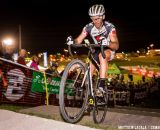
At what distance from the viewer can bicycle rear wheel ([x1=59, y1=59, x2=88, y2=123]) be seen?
486 centimetres

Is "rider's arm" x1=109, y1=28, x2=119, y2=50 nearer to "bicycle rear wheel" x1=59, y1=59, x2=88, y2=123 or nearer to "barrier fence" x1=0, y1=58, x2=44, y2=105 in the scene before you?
"bicycle rear wheel" x1=59, y1=59, x2=88, y2=123

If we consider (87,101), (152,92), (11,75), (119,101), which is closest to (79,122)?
(87,101)

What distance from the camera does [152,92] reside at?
85.4ft

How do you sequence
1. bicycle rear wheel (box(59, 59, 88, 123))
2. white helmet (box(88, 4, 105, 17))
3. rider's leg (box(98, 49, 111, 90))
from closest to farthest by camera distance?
bicycle rear wheel (box(59, 59, 88, 123)) → white helmet (box(88, 4, 105, 17)) → rider's leg (box(98, 49, 111, 90))

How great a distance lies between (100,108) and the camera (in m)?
5.95

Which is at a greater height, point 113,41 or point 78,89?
point 113,41

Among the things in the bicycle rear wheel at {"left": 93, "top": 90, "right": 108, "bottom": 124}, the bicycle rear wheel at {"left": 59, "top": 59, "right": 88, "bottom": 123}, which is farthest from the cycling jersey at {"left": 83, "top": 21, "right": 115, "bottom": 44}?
the bicycle rear wheel at {"left": 93, "top": 90, "right": 108, "bottom": 124}

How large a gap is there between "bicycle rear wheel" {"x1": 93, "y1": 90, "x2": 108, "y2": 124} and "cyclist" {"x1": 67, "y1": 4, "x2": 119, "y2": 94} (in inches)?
7.9

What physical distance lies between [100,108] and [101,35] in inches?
54.2

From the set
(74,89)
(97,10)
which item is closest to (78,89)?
(74,89)

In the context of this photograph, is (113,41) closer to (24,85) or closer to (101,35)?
(101,35)

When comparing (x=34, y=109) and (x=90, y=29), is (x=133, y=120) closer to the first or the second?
(x=90, y=29)

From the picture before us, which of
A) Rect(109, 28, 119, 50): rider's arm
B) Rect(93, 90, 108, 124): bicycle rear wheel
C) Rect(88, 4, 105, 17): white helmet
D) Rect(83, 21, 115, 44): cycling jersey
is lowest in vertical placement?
Rect(93, 90, 108, 124): bicycle rear wheel

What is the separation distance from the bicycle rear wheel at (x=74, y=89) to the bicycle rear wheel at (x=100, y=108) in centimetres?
32
